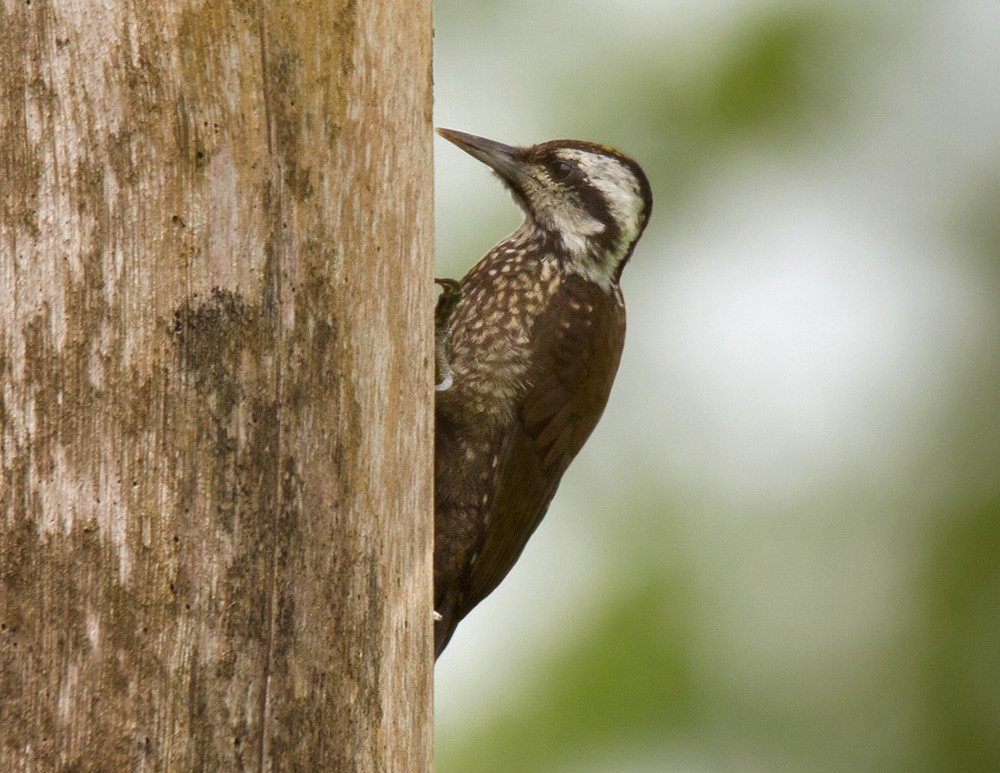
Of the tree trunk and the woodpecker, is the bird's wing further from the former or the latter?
the tree trunk

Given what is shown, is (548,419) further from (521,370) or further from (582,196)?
(582,196)

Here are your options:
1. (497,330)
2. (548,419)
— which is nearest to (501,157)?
(497,330)

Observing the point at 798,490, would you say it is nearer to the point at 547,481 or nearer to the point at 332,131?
the point at 547,481

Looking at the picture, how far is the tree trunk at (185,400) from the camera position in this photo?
2.10m

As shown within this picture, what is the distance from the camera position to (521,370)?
3752mm

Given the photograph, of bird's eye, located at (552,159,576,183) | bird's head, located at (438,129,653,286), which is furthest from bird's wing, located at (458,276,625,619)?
bird's eye, located at (552,159,576,183)

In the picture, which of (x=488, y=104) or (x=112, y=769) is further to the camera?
(x=488, y=104)

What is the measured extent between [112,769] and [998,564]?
316 inches

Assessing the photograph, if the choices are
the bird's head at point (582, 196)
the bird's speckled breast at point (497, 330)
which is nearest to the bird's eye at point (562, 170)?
the bird's head at point (582, 196)

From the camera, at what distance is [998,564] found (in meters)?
9.22

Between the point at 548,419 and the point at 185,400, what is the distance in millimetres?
1689

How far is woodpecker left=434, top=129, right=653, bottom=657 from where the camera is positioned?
12.0 feet

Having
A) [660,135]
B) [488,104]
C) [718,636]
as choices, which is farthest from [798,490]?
[488,104]

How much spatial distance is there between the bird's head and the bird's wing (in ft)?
0.67
